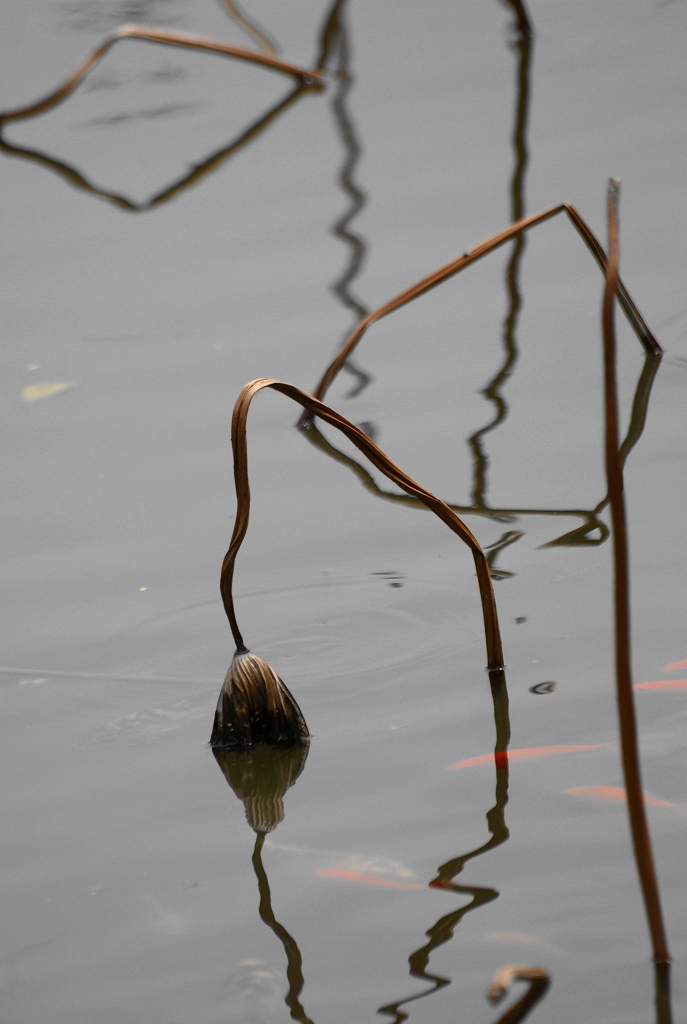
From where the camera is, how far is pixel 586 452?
68.3 inches

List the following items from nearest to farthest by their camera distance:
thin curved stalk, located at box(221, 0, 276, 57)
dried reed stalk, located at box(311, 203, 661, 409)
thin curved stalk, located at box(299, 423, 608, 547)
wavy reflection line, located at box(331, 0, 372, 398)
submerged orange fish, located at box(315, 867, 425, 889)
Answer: submerged orange fish, located at box(315, 867, 425, 889)
thin curved stalk, located at box(299, 423, 608, 547)
dried reed stalk, located at box(311, 203, 661, 409)
wavy reflection line, located at box(331, 0, 372, 398)
thin curved stalk, located at box(221, 0, 276, 57)

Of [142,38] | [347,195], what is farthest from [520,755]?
[142,38]

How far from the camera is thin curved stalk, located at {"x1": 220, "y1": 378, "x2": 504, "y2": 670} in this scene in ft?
3.20

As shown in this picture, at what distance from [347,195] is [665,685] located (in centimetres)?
→ 167

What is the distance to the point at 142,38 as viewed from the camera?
3178mm

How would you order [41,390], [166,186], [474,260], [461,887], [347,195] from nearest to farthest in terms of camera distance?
[461,887] → [474,260] → [41,390] → [347,195] → [166,186]

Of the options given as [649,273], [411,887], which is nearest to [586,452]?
[649,273]

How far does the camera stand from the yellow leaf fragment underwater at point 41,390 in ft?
6.63

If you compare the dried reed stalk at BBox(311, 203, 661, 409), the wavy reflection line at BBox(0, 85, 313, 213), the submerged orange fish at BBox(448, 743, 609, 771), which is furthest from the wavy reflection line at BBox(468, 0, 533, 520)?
the wavy reflection line at BBox(0, 85, 313, 213)

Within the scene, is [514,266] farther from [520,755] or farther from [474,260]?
[520,755]

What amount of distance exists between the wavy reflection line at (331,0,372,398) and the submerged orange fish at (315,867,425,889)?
1026mm

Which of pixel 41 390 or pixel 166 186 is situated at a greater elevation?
pixel 166 186

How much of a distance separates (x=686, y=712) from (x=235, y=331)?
1.24 m

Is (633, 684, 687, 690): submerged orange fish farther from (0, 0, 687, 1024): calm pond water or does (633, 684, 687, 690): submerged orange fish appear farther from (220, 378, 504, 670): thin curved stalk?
(220, 378, 504, 670): thin curved stalk
